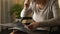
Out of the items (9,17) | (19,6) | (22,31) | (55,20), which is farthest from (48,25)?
(9,17)

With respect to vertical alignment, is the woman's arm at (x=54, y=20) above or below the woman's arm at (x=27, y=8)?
below

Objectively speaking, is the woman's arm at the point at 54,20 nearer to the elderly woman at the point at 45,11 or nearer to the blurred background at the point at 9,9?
the elderly woman at the point at 45,11

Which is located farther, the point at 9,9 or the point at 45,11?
the point at 9,9

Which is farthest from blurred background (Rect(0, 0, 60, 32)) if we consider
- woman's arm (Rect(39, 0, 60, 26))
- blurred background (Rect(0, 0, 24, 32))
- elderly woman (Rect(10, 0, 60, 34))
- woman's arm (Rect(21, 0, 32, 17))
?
woman's arm (Rect(39, 0, 60, 26))

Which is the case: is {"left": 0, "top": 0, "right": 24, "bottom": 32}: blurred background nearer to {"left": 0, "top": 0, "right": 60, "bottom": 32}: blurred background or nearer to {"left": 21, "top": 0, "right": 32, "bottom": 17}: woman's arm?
{"left": 0, "top": 0, "right": 60, "bottom": 32}: blurred background

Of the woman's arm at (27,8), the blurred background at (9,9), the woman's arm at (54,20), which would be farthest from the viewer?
the blurred background at (9,9)

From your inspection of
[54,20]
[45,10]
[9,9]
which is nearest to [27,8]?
[45,10]

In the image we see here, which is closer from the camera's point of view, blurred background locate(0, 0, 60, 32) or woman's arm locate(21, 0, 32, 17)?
woman's arm locate(21, 0, 32, 17)

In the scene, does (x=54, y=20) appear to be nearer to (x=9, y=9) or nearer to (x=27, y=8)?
(x=27, y=8)

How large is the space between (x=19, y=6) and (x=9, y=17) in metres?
0.42

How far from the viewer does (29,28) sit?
3.06ft

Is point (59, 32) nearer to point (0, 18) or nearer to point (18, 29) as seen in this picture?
point (18, 29)

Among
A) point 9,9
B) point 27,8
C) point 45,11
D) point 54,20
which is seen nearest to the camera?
point 54,20

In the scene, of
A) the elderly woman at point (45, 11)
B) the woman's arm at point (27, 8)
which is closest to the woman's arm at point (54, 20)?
the elderly woman at point (45, 11)
